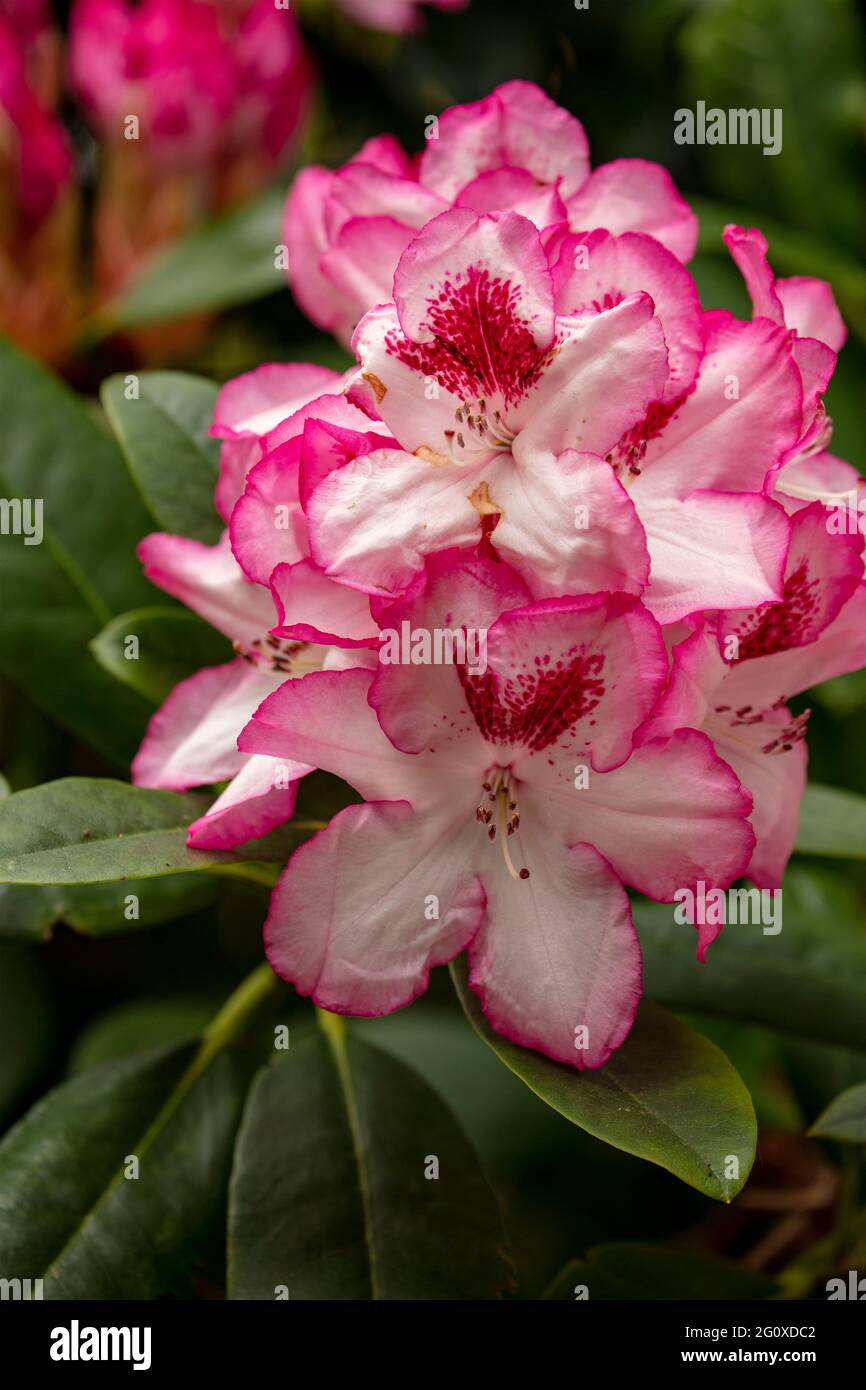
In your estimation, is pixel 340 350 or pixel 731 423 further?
pixel 340 350

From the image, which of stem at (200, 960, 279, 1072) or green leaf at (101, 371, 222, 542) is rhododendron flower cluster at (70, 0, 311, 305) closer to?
green leaf at (101, 371, 222, 542)

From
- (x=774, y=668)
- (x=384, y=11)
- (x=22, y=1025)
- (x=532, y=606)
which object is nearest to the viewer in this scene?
(x=532, y=606)

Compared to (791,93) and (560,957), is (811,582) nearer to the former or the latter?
(560,957)

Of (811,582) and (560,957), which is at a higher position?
(811,582)

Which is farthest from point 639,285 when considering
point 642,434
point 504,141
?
point 504,141

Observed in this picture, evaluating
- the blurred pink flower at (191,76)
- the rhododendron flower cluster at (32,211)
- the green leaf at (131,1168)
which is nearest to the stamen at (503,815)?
the green leaf at (131,1168)

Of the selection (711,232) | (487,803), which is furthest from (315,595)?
(711,232)
